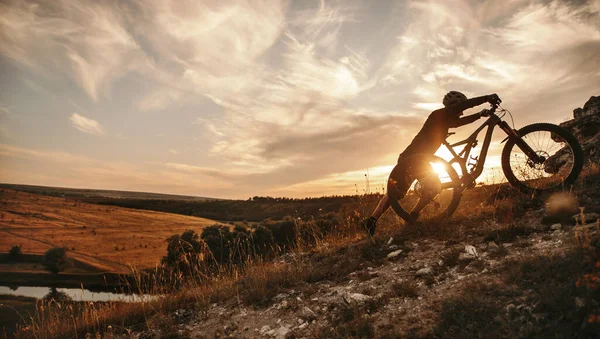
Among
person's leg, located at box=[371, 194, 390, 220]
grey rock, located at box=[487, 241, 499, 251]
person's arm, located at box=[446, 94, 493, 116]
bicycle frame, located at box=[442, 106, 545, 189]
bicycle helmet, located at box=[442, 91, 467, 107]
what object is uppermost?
bicycle helmet, located at box=[442, 91, 467, 107]

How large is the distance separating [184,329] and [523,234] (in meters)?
5.84

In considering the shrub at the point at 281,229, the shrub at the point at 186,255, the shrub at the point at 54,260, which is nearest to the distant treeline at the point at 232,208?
the shrub at the point at 281,229

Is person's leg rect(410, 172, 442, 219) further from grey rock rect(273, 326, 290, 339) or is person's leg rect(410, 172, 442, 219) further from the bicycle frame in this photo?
grey rock rect(273, 326, 290, 339)

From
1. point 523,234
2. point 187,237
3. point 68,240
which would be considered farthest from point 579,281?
point 68,240

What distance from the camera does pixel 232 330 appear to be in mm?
4902

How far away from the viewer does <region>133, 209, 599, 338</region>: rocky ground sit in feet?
11.4

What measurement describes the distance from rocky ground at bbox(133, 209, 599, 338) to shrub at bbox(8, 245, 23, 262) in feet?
298

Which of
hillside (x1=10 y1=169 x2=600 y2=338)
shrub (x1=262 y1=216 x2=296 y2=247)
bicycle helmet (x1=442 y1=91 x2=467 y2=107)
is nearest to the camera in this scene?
hillside (x1=10 y1=169 x2=600 y2=338)

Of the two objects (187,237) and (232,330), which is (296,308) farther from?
(187,237)

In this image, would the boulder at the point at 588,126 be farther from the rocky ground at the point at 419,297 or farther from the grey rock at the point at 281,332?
the grey rock at the point at 281,332

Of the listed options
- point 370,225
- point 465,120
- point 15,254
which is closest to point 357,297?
point 370,225

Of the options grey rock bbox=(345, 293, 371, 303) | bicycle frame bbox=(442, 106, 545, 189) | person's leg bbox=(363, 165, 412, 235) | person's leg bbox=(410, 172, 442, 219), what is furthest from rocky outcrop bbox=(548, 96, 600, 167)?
grey rock bbox=(345, 293, 371, 303)

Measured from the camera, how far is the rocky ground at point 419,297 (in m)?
3.47

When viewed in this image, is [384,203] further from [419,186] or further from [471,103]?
[471,103]
